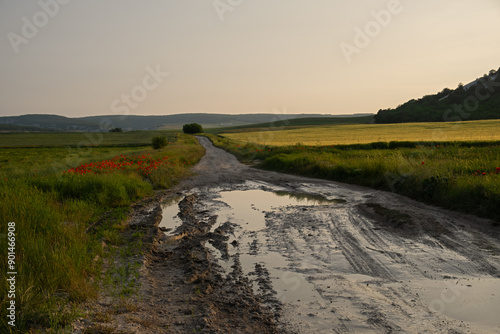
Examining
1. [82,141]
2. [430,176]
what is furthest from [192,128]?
[430,176]

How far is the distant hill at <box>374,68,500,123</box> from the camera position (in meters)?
79.9

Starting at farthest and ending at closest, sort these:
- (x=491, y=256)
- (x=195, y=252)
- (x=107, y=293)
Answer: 1. (x=195, y=252)
2. (x=491, y=256)
3. (x=107, y=293)

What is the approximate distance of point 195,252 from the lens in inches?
277

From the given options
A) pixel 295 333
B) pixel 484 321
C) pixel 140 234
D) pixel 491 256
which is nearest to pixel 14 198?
pixel 140 234

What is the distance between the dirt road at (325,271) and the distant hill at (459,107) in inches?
3131

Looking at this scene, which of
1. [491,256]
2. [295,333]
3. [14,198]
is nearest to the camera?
[295,333]

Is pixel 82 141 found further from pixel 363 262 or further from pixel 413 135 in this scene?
pixel 363 262

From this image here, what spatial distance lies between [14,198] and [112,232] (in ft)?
6.78

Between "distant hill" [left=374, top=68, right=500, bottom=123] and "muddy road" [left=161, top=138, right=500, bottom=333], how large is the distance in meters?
78.7

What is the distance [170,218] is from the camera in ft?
33.6

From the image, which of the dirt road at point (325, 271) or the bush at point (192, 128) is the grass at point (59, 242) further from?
the bush at point (192, 128)

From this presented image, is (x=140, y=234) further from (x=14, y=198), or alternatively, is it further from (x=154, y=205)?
(x=154, y=205)

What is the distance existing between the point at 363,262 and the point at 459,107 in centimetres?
9773

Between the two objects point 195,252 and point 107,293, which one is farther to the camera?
point 195,252
